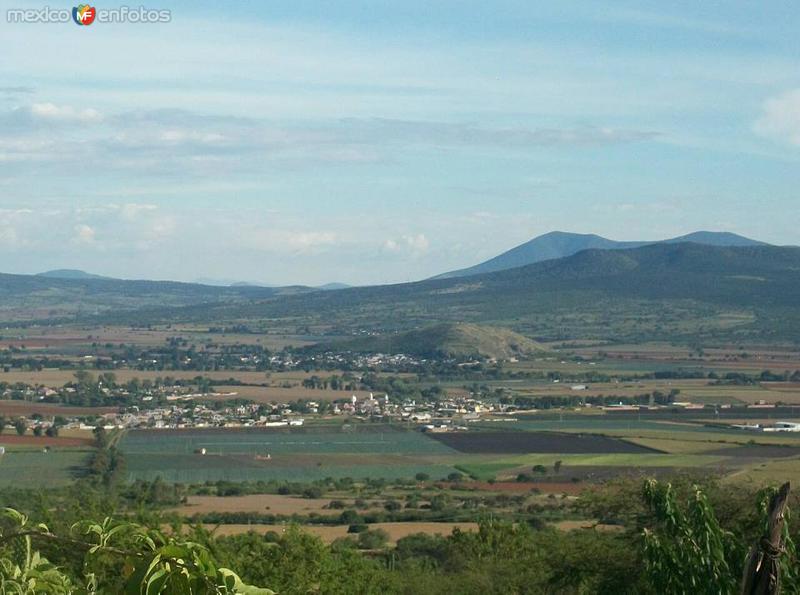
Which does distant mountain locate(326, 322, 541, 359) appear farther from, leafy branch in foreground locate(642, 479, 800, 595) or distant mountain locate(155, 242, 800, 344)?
leafy branch in foreground locate(642, 479, 800, 595)

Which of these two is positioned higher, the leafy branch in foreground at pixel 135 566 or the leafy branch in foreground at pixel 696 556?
the leafy branch in foreground at pixel 135 566

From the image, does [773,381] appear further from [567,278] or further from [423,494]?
[567,278]

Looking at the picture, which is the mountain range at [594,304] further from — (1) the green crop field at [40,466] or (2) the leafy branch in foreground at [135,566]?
(2) the leafy branch in foreground at [135,566]

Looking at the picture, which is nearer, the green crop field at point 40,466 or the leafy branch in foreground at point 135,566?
the leafy branch in foreground at point 135,566

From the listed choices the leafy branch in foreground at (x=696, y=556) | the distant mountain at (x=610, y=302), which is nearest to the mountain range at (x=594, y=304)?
the distant mountain at (x=610, y=302)

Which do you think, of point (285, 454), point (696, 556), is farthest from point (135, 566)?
point (285, 454)

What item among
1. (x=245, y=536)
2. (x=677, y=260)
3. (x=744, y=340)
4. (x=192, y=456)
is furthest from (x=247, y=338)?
(x=245, y=536)

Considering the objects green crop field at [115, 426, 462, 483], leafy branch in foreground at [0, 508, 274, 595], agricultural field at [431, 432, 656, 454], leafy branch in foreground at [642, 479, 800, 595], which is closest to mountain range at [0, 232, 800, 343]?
green crop field at [115, 426, 462, 483]
